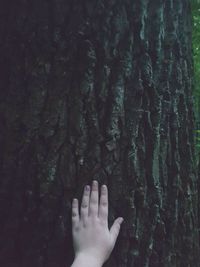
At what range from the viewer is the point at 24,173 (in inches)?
68.6

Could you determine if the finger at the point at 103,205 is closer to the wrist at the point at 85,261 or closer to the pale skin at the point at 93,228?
the pale skin at the point at 93,228

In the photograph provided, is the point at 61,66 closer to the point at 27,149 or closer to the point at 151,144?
the point at 27,149

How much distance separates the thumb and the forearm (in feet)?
0.44

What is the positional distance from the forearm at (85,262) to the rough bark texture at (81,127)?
0.12 metres

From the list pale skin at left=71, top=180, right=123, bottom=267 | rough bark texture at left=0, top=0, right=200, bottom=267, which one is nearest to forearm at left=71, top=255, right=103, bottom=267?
pale skin at left=71, top=180, right=123, bottom=267

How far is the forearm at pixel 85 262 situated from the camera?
160 cm

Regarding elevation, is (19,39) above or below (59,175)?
above

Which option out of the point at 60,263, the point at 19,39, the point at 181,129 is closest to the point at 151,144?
the point at 181,129

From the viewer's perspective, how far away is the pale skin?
166 cm

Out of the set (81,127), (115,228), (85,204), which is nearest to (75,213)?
(85,204)

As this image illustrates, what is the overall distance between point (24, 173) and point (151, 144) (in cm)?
65

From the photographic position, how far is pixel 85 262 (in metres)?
1.60

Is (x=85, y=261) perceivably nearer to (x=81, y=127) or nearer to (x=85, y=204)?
(x=85, y=204)

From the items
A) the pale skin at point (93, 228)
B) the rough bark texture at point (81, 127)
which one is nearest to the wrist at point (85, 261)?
the pale skin at point (93, 228)
